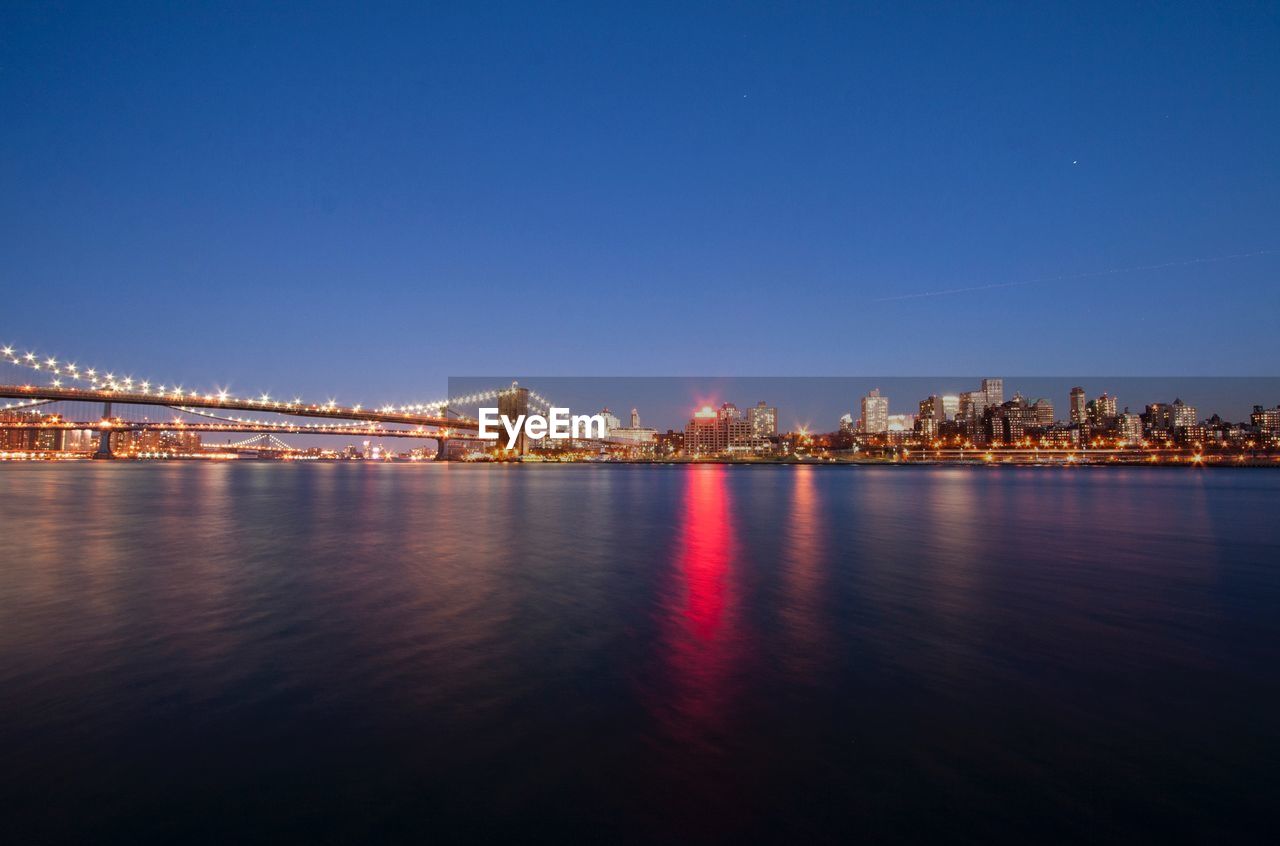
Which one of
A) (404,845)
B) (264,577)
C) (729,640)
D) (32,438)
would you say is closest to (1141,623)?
(729,640)

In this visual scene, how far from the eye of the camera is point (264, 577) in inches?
418

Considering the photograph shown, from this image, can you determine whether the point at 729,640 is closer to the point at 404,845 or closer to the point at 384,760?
the point at 384,760

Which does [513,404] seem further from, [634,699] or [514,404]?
[634,699]

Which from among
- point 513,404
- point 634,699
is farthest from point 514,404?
point 634,699

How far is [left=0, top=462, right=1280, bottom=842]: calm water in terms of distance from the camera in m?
3.55

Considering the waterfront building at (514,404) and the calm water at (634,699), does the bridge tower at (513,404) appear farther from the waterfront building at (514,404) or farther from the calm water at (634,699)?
the calm water at (634,699)

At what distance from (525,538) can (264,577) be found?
6608 mm

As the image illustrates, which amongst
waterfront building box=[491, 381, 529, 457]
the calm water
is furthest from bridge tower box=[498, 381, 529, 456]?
the calm water

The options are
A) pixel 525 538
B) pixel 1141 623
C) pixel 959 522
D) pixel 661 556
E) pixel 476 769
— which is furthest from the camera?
pixel 959 522

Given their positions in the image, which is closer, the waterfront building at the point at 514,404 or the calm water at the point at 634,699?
the calm water at the point at 634,699

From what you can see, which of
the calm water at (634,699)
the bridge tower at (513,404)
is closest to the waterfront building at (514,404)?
the bridge tower at (513,404)

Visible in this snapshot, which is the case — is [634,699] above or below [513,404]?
below

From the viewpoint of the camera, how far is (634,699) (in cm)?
527

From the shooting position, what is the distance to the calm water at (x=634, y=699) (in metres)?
3.55
